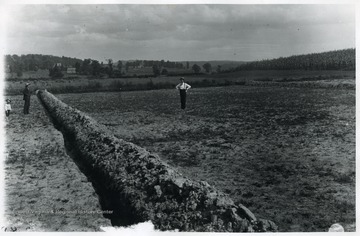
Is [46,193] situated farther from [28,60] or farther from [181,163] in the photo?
[28,60]

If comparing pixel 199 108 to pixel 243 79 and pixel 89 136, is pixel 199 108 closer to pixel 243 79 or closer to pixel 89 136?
pixel 89 136

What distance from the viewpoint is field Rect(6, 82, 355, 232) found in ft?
14.9

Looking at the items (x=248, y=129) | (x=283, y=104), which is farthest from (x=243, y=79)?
(x=248, y=129)

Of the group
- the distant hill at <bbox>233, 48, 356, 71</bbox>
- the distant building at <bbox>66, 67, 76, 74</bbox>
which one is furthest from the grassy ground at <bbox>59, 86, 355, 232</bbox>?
the distant hill at <bbox>233, 48, 356, 71</bbox>

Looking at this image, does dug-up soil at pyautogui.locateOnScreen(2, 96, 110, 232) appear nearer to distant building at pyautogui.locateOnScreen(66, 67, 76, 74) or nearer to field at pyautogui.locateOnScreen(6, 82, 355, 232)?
field at pyautogui.locateOnScreen(6, 82, 355, 232)

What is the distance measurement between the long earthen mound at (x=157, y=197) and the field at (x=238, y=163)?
13.0 inches

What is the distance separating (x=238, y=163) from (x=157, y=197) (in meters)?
2.38

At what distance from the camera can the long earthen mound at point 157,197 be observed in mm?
3953

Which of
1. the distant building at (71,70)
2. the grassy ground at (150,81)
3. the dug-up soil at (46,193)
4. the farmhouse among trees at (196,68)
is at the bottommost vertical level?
the dug-up soil at (46,193)

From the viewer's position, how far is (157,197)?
170 inches

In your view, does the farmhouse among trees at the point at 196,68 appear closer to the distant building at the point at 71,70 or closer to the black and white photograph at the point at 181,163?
the distant building at the point at 71,70

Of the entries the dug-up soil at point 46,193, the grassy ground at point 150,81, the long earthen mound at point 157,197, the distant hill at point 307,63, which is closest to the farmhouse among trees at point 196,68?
the grassy ground at point 150,81

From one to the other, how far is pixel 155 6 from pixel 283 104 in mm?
7900

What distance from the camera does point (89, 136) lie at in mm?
7629
